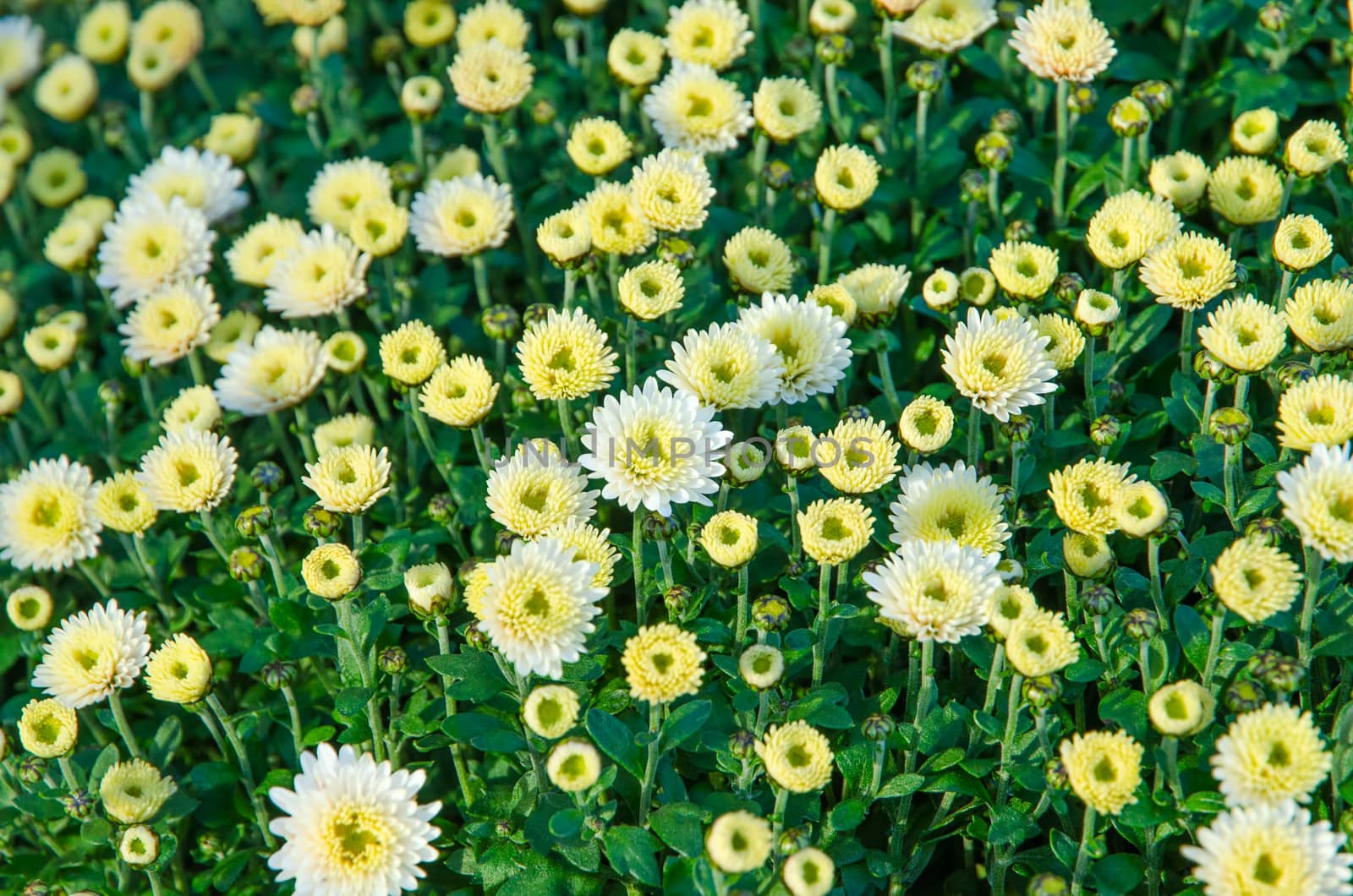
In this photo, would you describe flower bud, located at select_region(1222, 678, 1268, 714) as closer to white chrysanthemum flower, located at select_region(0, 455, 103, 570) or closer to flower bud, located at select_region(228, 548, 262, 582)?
flower bud, located at select_region(228, 548, 262, 582)

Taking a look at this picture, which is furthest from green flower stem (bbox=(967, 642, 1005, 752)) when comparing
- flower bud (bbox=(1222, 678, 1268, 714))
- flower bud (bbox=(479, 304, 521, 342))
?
flower bud (bbox=(479, 304, 521, 342))

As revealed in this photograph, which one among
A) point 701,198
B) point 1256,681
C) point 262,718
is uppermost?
point 701,198

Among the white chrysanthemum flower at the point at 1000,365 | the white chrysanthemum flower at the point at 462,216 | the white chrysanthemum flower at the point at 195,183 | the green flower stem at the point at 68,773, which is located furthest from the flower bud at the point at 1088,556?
the white chrysanthemum flower at the point at 195,183

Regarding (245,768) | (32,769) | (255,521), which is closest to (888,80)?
(255,521)

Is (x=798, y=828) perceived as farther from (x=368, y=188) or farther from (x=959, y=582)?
(x=368, y=188)

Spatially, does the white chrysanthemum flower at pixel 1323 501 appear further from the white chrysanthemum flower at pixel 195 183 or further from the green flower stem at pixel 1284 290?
the white chrysanthemum flower at pixel 195 183

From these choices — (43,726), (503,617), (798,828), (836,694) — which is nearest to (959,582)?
(836,694)
